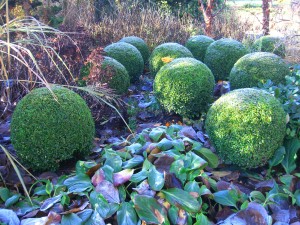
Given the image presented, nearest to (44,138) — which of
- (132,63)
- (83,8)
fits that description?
(132,63)

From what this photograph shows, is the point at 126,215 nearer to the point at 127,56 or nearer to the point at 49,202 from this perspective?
the point at 49,202

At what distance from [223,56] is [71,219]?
3933mm

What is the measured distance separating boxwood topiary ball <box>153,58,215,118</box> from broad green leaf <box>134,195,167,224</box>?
6.46 feet

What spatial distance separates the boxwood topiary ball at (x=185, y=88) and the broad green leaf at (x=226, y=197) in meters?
1.74

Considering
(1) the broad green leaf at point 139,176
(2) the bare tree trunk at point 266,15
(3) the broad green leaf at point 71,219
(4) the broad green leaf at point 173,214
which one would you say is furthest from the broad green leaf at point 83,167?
(2) the bare tree trunk at point 266,15

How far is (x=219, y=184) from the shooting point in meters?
2.60

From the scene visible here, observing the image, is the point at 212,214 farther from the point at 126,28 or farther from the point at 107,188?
the point at 126,28

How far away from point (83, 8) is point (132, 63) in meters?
5.03

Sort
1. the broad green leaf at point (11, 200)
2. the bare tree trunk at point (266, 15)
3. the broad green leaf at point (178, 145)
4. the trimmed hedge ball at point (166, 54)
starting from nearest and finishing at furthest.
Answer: the broad green leaf at point (11, 200) < the broad green leaf at point (178, 145) < the trimmed hedge ball at point (166, 54) < the bare tree trunk at point (266, 15)

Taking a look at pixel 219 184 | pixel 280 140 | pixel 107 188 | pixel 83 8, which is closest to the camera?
pixel 107 188

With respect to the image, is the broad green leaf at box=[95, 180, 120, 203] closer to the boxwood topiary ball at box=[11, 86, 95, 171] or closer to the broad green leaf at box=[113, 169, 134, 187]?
the broad green leaf at box=[113, 169, 134, 187]

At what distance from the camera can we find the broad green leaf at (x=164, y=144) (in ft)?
9.11

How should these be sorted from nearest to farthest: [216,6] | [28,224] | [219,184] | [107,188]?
[28,224]
[107,188]
[219,184]
[216,6]

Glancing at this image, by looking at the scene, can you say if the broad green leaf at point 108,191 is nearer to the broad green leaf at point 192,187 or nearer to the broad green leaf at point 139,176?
the broad green leaf at point 139,176
